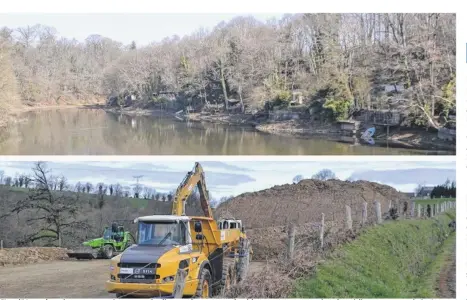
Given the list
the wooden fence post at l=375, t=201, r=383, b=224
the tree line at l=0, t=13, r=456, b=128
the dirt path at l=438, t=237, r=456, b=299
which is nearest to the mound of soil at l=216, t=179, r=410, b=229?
the wooden fence post at l=375, t=201, r=383, b=224

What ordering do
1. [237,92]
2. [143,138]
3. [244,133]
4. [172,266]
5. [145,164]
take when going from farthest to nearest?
[237,92], [244,133], [143,138], [145,164], [172,266]

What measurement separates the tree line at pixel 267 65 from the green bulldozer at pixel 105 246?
2.63m

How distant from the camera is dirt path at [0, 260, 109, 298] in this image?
6.17m

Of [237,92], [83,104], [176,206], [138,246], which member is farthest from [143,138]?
[138,246]

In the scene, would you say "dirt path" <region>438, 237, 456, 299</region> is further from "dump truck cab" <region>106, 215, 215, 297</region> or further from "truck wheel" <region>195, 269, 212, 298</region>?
"dump truck cab" <region>106, 215, 215, 297</region>

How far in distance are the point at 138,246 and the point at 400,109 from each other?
20.5 feet

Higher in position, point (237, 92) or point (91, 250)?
point (237, 92)

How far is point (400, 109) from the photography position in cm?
1018

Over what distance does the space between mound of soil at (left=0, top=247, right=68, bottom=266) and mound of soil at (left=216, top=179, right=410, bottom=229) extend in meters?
2.72

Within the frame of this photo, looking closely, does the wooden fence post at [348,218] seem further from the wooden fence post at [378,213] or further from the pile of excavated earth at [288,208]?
the wooden fence post at [378,213]

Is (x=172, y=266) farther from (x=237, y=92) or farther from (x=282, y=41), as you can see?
(x=237, y=92)

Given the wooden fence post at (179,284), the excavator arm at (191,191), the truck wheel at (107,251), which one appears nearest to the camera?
the wooden fence post at (179,284)

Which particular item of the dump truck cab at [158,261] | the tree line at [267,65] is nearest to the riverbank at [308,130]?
the tree line at [267,65]

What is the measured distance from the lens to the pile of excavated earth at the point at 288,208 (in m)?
7.80
